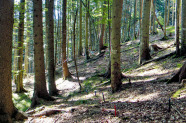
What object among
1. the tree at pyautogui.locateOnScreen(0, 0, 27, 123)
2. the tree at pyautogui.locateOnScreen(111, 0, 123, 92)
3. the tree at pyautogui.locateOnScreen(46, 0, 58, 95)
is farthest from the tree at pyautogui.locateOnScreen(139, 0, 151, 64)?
the tree at pyautogui.locateOnScreen(0, 0, 27, 123)

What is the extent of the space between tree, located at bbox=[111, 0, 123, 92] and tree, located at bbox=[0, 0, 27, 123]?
4.23 meters

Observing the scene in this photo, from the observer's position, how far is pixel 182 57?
32.3 ft

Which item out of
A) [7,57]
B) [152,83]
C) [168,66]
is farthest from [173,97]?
[7,57]

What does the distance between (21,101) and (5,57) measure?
7.28 meters

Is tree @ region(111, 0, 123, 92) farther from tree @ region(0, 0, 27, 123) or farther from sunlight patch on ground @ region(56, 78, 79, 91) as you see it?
sunlight patch on ground @ region(56, 78, 79, 91)

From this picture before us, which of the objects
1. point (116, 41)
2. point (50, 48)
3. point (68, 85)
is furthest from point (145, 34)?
point (68, 85)

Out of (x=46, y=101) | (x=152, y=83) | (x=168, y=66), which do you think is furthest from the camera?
(x=168, y=66)

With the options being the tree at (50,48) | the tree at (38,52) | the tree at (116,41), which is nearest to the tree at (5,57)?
the tree at (38,52)

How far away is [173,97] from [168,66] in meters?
4.80

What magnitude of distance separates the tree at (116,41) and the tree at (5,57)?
166 inches

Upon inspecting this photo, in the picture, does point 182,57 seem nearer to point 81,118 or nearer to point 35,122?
point 81,118

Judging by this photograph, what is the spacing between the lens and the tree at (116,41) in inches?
287

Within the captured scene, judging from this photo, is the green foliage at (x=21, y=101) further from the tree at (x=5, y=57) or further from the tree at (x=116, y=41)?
the tree at (x=116, y=41)

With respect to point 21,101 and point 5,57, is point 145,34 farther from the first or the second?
point 21,101
